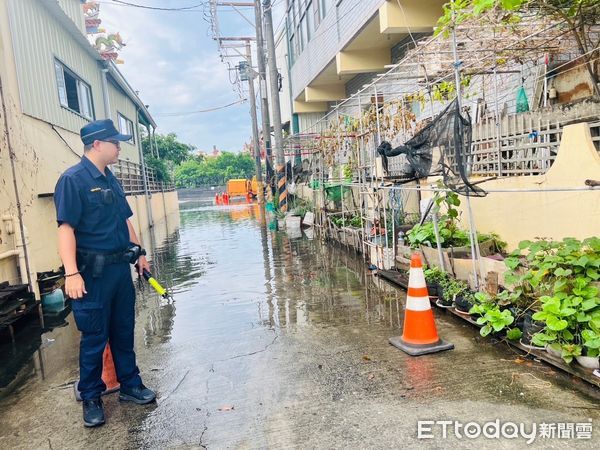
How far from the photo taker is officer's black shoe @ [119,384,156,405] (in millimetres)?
3295

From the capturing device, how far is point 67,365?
4.23 metres

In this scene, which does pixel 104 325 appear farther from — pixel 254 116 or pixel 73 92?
pixel 254 116

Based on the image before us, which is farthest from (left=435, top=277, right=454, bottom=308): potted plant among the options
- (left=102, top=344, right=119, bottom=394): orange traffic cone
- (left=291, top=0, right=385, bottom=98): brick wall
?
(left=291, top=0, right=385, bottom=98): brick wall

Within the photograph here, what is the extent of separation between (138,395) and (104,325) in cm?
62

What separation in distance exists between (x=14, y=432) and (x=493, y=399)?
324 cm

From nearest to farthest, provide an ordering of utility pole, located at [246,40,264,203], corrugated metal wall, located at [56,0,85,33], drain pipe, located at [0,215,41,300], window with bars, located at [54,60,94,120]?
drain pipe, located at [0,215,41,300] < window with bars, located at [54,60,94,120] < corrugated metal wall, located at [56,0,85,33] < utility pole, located at [246,40,264,203]

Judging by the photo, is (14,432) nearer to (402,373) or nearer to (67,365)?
(67,365)

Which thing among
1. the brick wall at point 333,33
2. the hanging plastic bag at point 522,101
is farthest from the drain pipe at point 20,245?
the brick wall at point 333,33

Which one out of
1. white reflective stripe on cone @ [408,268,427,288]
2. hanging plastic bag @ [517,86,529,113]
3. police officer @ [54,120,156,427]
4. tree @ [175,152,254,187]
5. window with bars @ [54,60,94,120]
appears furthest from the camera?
tree @ [175,152,254,187]

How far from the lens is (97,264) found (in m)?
3.06

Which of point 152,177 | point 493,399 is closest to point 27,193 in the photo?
point 493,399

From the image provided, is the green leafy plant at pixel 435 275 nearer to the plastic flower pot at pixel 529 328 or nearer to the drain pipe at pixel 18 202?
the plastic flower pot at pixel 529 328

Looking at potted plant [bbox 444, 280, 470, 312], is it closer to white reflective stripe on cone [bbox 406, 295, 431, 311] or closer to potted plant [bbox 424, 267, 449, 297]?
potted plant [bbox 424, 267, 449, 297]

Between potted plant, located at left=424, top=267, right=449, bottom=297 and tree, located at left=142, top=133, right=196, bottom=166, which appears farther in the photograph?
tree, located at left=142, top=133, right=196, bottom=166
